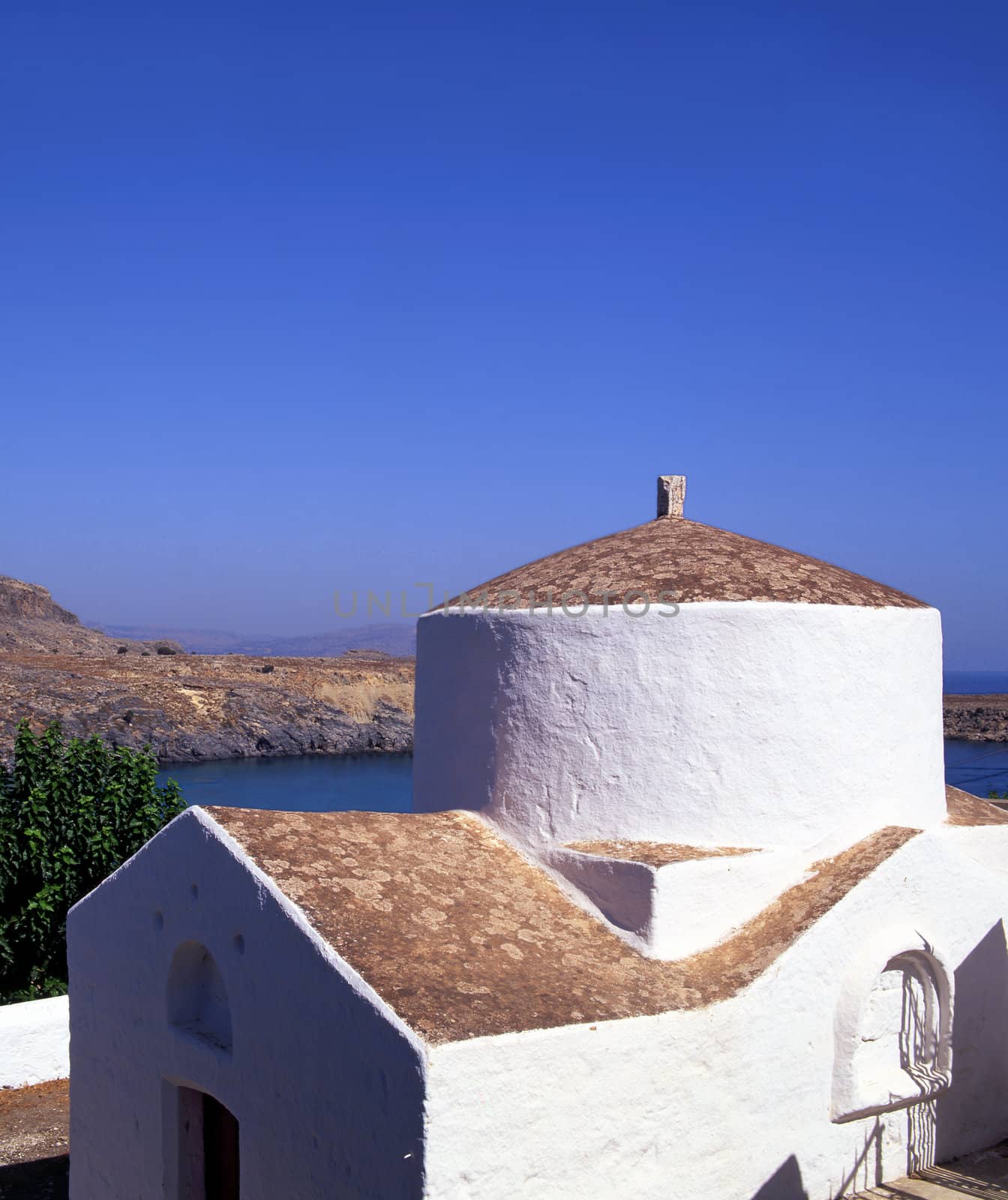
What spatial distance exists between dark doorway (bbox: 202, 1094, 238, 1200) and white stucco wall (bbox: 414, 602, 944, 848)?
7.13 feet

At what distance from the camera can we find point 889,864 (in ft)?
19.8

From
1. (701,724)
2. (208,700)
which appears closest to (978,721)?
(208,700)

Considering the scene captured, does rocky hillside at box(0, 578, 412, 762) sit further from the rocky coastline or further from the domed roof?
the domed roof

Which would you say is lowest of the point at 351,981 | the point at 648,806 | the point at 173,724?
the point at 173,724

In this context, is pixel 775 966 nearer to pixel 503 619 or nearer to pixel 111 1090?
pixel 503 619

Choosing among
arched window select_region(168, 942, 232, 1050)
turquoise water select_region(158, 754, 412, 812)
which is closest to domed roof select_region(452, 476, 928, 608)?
arched window select_region(168, 942, 232, 1050)

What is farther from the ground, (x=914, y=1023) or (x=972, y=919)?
(x=972, y=919)

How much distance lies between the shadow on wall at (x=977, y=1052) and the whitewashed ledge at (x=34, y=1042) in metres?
6.60

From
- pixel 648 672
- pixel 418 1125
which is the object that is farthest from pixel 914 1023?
pixel 418 1125

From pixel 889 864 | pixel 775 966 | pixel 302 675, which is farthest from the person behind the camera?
pixel 302 675

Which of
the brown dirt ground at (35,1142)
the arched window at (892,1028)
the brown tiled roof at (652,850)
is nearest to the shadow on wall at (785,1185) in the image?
the arched window at (892,1028)

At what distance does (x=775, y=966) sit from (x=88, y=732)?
28217 millimetres

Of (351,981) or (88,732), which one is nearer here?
(351,981)

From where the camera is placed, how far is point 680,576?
21.9ft
